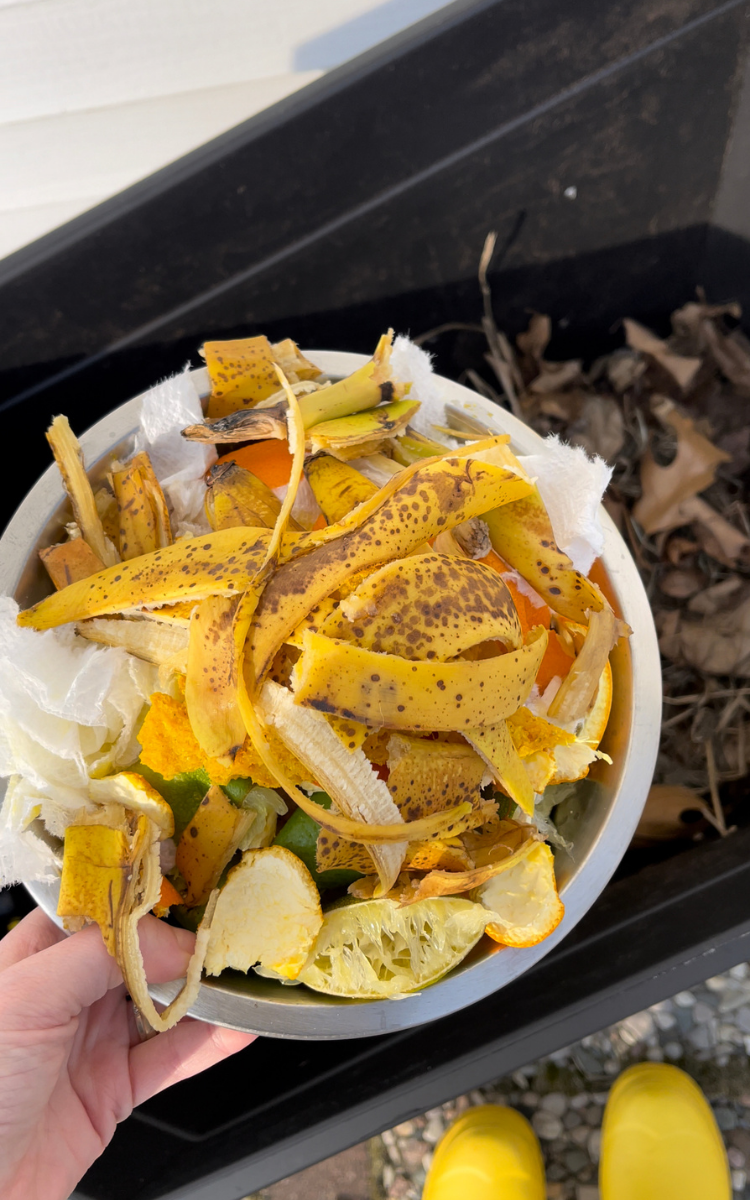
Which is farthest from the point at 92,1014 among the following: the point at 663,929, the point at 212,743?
the point at 663,929

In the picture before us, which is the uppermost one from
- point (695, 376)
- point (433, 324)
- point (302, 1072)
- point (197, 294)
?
point (197, 294)

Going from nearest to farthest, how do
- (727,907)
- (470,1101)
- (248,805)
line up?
(248,805), (727,907), (470,1101)

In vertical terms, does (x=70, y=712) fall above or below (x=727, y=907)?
above

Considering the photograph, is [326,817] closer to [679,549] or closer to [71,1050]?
[71,1050]

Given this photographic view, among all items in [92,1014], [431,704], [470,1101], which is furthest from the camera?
[470,1101]

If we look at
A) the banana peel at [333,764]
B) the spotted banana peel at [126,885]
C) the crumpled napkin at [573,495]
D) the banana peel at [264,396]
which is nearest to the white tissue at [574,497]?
the crumpled napkin at [573,495]

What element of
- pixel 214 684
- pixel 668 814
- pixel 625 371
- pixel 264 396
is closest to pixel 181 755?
pixel 214 684

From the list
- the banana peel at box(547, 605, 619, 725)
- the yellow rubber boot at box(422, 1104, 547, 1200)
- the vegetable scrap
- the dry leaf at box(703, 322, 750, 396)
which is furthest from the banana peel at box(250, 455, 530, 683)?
the yellow rubber boot at box(422, 1104, 547, 1200)

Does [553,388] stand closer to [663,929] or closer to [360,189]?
[360,189]
